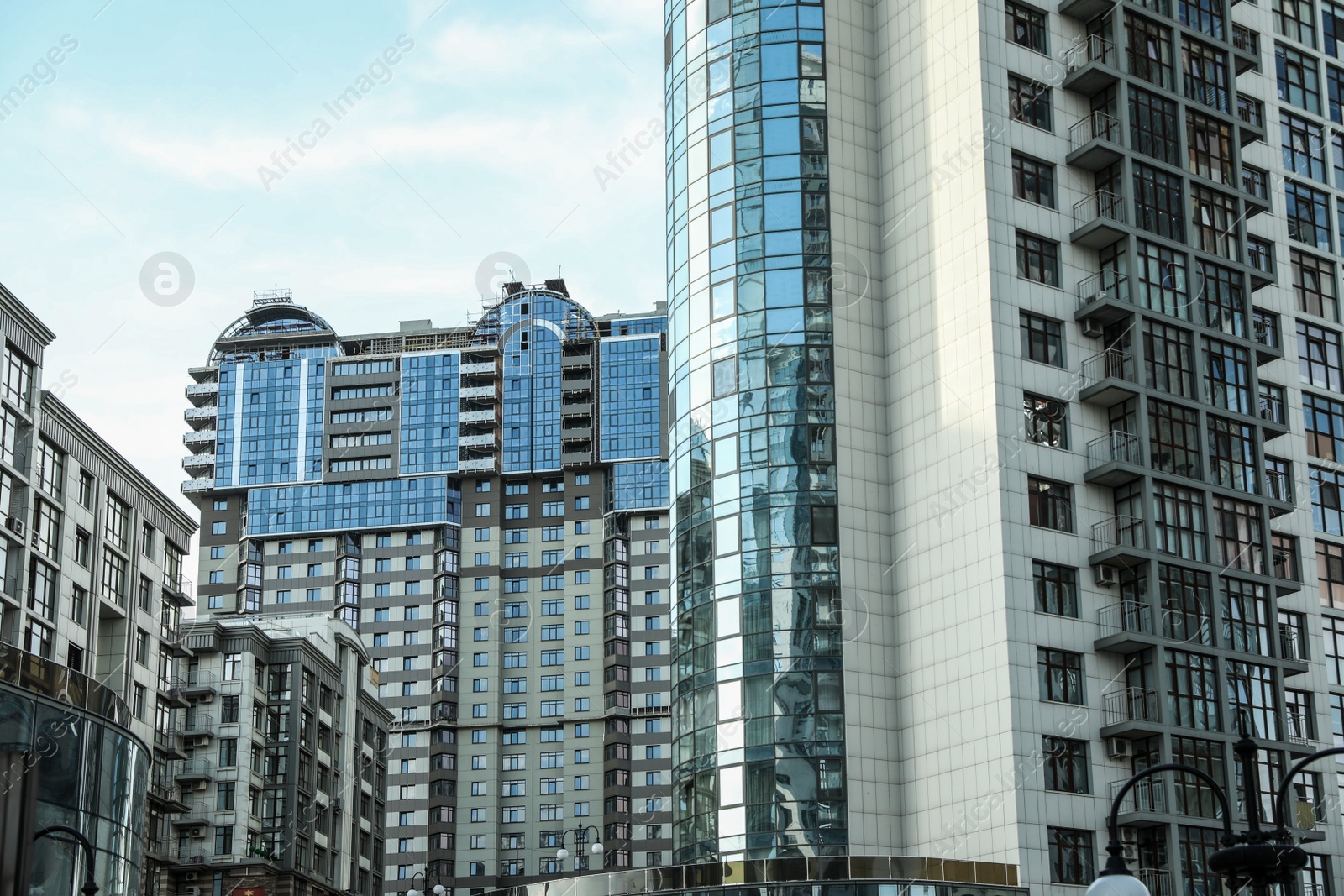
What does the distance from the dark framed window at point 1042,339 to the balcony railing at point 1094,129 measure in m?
7.51

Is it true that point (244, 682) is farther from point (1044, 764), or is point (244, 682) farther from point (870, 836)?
point (1044, 764)

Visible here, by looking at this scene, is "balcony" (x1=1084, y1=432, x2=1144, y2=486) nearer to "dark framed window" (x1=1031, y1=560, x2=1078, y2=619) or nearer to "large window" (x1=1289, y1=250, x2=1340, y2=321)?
"dark framed window" (x1=1031, y1=560, x2=1078, y2=619)

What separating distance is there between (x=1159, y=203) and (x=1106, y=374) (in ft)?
24.7

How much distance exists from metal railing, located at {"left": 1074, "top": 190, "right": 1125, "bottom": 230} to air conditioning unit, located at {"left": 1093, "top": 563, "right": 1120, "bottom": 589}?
13136 millimetres

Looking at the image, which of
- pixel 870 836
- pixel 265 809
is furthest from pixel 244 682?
pixel 870 836

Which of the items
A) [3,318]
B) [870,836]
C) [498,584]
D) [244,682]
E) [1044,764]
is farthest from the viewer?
Answer: [498,584]

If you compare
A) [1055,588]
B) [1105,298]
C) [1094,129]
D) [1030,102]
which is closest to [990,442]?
[1055,588]

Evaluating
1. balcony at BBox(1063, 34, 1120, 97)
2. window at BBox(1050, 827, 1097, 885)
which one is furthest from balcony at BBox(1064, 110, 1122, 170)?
window at BBox(1050, 827, 1097, 885)

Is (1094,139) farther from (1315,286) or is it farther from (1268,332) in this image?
(1315,286)

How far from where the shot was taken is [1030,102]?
206ft

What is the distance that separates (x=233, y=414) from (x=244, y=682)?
207 ft

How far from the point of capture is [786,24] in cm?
6794

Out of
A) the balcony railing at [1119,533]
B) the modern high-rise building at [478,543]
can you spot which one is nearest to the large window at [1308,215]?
the balcony railing at [1119,533]

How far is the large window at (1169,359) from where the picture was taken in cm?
6143
